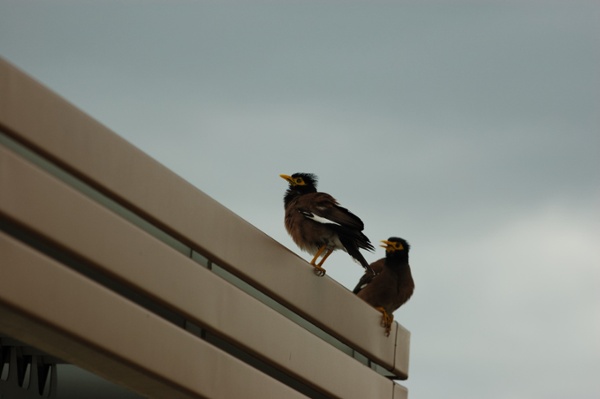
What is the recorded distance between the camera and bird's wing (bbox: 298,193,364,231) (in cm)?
1105

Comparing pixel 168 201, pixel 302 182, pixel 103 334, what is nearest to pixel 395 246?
pixel 302 182

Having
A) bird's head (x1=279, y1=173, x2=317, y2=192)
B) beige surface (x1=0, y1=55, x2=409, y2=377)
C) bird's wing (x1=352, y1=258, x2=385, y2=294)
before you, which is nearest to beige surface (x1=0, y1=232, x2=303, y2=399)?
beige surface (x1=0, y1=55, x2=409, y2=377)

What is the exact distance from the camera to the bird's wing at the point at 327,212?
1105 cm

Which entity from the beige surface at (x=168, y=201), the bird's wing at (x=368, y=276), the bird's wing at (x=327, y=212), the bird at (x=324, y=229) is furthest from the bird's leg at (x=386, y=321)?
the bird's wing at (x=327, y=212)

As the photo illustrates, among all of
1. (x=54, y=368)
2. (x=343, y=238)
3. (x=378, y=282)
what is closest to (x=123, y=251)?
(x=54, y=368)

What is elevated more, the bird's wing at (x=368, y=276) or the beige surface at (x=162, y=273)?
the bird's wing at (x=368, y=276)

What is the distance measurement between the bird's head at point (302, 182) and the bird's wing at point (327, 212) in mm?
549

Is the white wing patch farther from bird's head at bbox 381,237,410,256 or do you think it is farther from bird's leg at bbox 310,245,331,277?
bird's head at bbox 381,237,410,256

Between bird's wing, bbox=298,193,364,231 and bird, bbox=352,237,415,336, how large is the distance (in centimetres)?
198

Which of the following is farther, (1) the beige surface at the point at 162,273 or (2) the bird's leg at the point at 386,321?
(2) the bird's leg at the point at 386,321

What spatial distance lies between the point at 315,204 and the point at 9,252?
5.07m

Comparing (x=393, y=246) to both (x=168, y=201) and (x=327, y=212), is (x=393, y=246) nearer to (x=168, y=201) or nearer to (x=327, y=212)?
(x=327, y=212)

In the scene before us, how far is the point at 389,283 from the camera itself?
513 inches

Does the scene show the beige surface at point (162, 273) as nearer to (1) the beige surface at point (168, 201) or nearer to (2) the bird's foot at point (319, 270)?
(2) the bird's foot at point (319, 270)
